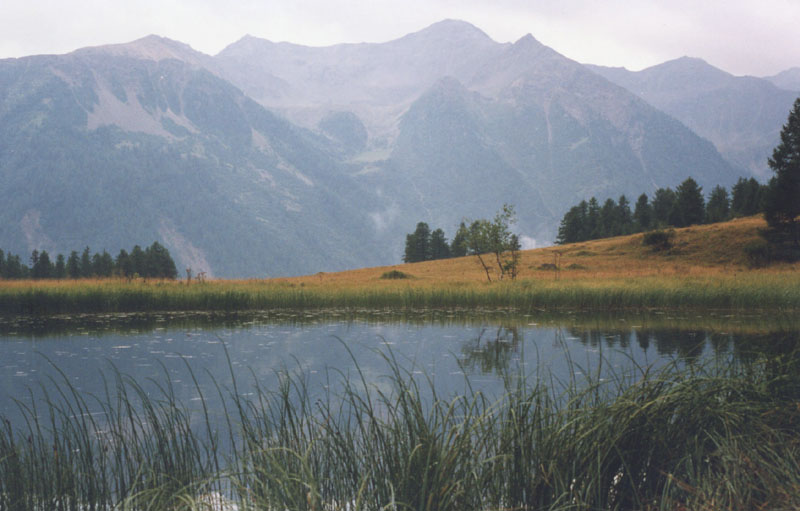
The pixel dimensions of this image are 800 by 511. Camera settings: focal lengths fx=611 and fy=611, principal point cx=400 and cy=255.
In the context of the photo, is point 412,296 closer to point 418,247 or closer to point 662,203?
point 418,247

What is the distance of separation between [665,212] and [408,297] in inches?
3356

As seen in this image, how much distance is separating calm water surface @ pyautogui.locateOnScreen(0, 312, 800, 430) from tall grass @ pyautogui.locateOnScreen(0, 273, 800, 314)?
6.15ft

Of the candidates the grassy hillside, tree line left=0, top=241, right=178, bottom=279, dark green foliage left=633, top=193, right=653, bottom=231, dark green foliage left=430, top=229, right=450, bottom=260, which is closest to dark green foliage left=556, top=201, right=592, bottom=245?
dark green foliage left=633, top=193, right=653, bottom=231

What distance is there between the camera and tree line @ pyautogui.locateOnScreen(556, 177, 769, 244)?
87.4 meters

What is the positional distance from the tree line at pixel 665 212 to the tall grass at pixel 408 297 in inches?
2055

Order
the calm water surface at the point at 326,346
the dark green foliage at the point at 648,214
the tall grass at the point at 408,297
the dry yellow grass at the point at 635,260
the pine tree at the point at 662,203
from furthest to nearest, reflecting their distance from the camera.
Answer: the pine tree at the point at 662,203
the dark green foliage at the point at 648,214
the dry yellow grass at the point at 635,260
the tall grass at the point at 408,297
the calm water surface at the point at 326,346

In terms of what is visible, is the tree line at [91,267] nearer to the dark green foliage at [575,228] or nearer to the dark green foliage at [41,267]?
the dark green foliage at [41,267]

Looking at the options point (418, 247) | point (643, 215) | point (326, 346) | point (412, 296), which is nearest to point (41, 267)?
point (418, 247)

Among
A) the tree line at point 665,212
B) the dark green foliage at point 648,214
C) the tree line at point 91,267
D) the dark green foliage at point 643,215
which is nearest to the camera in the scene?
the tree line at point 91,267

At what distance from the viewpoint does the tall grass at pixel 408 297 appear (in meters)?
29.7

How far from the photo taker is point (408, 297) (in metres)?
32.9

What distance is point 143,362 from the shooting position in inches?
656

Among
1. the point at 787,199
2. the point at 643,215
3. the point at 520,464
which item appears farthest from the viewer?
the point at 643,215

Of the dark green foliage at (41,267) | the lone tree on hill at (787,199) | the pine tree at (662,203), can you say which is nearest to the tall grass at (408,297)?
the lone tree on hill at (787,199)
